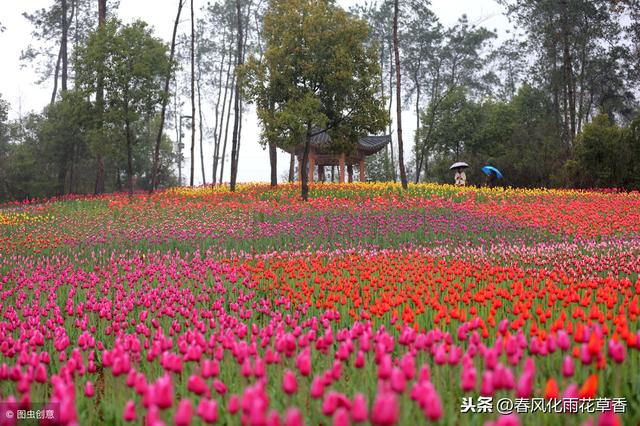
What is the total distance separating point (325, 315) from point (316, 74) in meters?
19.9

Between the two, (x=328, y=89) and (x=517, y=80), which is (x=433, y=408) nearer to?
(x=328, y=89)

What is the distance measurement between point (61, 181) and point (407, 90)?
1120 inches

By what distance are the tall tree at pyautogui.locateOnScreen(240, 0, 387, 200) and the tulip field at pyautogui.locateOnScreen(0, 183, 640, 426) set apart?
12.5 ft

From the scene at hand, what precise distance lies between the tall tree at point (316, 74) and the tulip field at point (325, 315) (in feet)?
12.5

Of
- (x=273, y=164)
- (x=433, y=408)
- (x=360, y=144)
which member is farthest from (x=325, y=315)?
(x=360, y=144)

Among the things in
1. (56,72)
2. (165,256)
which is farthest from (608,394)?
(56,72)

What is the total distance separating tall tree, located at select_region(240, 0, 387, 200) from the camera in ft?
78.0

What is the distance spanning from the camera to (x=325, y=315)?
17.6 ft

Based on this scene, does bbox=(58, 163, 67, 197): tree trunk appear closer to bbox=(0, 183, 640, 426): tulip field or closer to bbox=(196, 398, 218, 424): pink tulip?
bbox=(0, 183, 640, 426): tulip field

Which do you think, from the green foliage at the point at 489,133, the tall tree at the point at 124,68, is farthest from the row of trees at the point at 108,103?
the green foliage at the point at 489,133

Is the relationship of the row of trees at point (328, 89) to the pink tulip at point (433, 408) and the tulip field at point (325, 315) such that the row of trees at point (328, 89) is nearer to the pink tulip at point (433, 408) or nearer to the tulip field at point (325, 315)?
the tulip field at point (325, 315)

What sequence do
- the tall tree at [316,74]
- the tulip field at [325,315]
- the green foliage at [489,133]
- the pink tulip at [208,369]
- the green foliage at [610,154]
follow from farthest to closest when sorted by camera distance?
the green foliage at [489,133], the green foliage at [610,154], the tall tree at [316,74], the pink tulip at [208,369], the tulip field at [325,315]

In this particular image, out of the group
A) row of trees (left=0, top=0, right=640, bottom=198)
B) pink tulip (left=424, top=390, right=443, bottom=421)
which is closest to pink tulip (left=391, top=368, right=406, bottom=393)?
pink tulip (left=424, top=390, right=443, bottom=421)

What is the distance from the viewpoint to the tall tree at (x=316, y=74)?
78.0 ft
